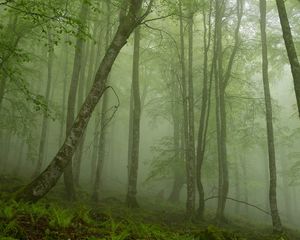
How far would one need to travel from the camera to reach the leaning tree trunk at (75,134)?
857cm

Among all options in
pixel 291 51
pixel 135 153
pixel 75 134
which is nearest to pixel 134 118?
pixel 135 153

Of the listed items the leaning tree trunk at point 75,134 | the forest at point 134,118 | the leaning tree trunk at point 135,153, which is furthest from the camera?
the leaning tree trunk at point 135,153

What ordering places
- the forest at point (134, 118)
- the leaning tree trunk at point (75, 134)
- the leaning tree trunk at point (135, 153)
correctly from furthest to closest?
the leaning tree trunk at point (135, 153) < the leaning tree trunk at point (75, 134) < the forest at point (134, 118)

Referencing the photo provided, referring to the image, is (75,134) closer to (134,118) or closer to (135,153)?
(135,153)

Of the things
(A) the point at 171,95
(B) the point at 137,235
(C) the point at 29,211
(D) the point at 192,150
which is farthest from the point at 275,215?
(A) the point at 171,95

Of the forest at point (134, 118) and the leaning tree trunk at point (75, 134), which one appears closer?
the forest at point (134, 118)

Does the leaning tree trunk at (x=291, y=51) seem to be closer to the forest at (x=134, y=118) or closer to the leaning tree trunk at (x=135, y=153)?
the forest at (x=134, y=118)

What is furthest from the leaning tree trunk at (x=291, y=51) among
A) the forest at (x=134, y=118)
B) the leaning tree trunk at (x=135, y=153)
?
the leaning tree trunk at (x=135, y=153)

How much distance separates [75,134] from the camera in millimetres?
9078

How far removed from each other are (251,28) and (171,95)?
717 centimetres

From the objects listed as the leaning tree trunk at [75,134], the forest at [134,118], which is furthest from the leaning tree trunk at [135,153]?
the leaning tree trunk at [75,134]

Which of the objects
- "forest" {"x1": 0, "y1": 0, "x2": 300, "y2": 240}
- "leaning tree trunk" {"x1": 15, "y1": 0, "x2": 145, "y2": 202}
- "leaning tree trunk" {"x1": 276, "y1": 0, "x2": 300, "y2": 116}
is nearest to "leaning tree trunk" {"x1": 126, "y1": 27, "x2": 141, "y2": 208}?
"forest" {"x1": 0, "y1": 0, "x2": 300, "y2": 240}

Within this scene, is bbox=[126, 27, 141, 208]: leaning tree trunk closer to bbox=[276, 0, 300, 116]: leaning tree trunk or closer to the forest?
the forest

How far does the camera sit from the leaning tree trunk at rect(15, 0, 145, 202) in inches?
337
